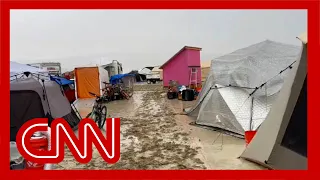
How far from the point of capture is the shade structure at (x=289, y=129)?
4.41 m

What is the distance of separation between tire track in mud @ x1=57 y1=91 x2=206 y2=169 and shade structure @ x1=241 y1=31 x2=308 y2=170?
3.84 ft

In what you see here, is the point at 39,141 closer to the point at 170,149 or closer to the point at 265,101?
the point at 170,149

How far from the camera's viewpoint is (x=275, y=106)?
5008 mm

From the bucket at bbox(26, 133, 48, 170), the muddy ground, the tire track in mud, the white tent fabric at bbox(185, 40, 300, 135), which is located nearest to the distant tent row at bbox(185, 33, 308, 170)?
the white tent fabric at bbox(185, 40, 300, 135)

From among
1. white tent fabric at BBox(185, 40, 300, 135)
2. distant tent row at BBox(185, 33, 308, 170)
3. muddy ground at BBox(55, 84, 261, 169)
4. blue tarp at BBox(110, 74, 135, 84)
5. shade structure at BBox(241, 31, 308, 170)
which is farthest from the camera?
blue tarp at BBox(110, 74, 135, 84)

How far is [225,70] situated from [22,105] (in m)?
6.06

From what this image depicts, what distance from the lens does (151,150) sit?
6.26m

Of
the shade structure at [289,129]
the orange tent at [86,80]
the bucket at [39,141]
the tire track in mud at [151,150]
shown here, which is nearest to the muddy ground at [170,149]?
the tire track in mud at [151,150]

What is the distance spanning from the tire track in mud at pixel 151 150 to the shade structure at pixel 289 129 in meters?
1.17

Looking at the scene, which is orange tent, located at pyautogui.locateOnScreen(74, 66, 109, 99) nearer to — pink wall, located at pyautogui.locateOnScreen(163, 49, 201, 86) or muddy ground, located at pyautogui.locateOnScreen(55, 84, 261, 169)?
pink wall, located at pyautogui.locateOnScreen(163, 49, 201, 86)

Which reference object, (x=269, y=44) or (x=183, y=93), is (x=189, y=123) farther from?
(x=183, y=93)

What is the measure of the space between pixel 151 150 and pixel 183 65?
1588 centimetres

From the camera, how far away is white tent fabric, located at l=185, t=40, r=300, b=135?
24.8ft

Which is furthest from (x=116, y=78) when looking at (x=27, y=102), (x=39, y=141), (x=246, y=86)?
(x=39, y=141)
